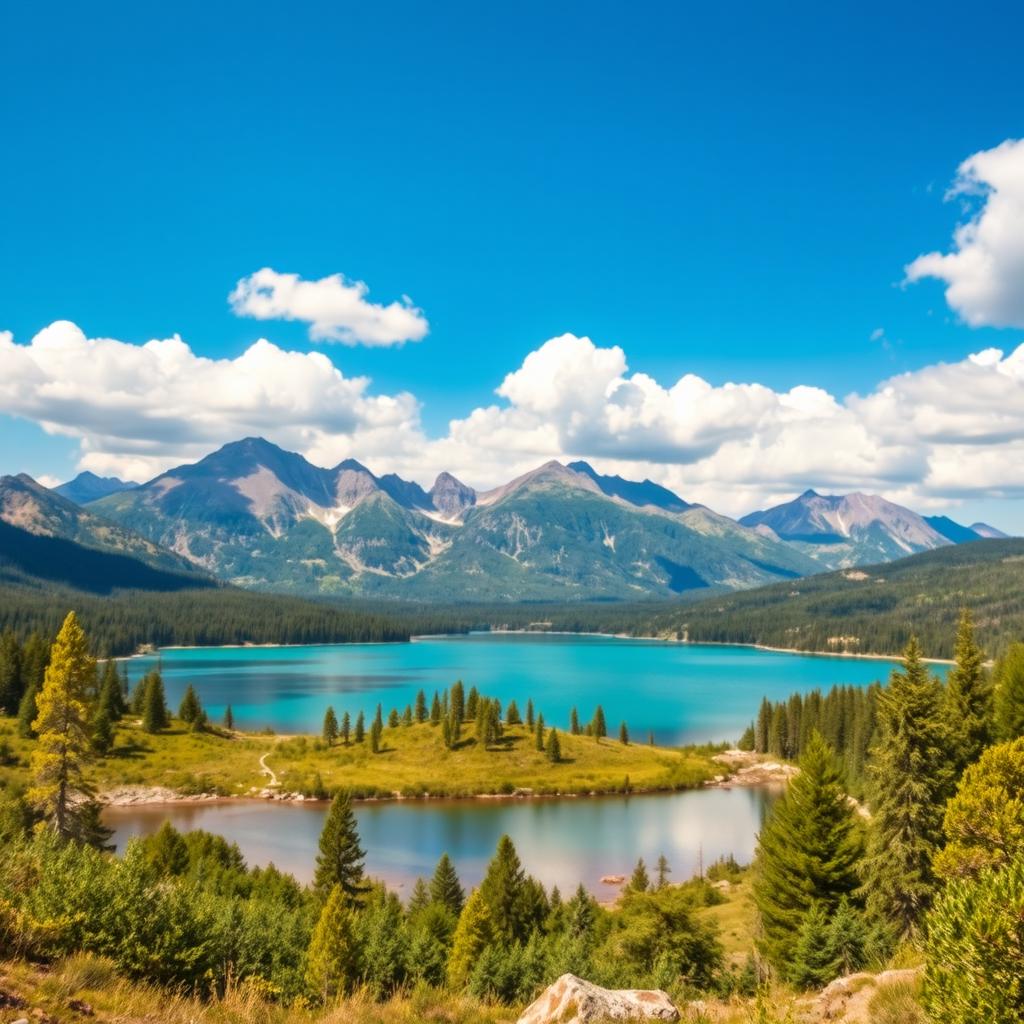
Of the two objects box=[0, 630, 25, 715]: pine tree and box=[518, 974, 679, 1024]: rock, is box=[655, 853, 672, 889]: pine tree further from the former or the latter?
box=[0, 630, 25, 715]: pine tree

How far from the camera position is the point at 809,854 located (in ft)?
111

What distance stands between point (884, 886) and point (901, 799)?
11.3 ft

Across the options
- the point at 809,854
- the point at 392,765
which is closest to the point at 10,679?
the point at 392,765

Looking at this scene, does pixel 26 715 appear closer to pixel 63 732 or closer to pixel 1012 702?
pixel 63 732

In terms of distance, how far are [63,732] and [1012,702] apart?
50270mm

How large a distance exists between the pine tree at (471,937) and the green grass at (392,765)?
64160 millimetres

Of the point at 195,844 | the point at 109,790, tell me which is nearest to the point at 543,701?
the point at 109,790

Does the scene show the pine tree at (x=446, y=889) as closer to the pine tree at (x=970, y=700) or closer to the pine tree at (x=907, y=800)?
the pine tree at (x=907, y=800)

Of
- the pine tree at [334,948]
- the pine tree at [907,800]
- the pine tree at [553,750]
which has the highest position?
the pine tree at [907,800]

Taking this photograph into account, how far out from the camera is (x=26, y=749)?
94.2 metres

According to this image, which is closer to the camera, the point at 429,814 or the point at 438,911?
the point at 438,911

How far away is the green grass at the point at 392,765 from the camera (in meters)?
101

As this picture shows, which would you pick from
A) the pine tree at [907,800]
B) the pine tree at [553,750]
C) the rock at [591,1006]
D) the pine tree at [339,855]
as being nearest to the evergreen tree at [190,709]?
the pine tree at [553,750]

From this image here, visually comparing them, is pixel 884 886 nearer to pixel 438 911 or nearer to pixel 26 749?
pixel 438 911
